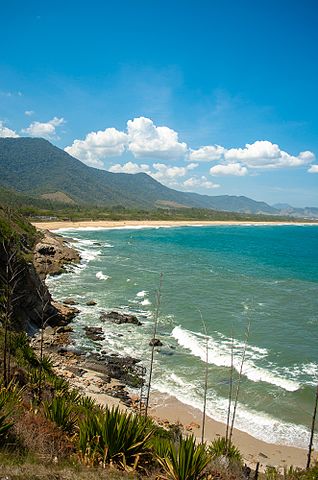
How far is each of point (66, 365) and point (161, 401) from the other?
606cm

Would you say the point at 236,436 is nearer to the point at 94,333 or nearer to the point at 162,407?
the point at 162,407

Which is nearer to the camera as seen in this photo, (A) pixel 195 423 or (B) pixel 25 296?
(A) pixel 195 423

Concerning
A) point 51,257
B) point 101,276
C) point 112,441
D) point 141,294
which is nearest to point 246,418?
point 112,441

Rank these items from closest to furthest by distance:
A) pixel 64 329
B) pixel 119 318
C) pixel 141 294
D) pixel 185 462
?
pixel 185 462
pixel 64 329
pixel 119 318
pixel 141 294

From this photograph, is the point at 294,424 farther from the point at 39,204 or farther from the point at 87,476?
the point at 39,204

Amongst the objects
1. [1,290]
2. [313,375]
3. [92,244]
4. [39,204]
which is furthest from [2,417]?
[39,204]

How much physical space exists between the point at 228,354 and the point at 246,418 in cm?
686

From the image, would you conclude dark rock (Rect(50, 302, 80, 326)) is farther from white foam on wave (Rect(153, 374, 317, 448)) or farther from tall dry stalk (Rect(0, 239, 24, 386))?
white foam on wave (Rect(153, 374, 317, 448))

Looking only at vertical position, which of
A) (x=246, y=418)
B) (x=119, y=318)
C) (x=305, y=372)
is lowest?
(x=246, y=418)

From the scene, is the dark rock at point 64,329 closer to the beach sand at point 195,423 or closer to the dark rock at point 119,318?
the dark rock at point 119,318

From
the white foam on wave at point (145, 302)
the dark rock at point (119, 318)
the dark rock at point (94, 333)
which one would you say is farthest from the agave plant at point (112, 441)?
the white foam on wave at point (145, 302)

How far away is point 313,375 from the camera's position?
75.0 ft

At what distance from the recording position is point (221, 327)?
30.5 metres

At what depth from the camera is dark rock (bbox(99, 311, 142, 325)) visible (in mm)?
31000
